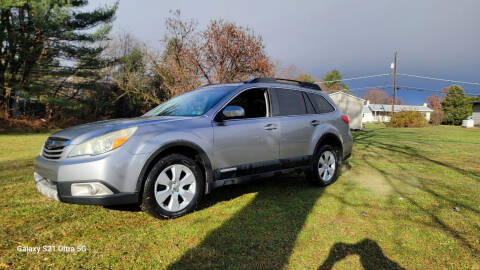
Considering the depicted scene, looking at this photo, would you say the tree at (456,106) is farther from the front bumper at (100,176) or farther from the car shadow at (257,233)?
the front bumper at (100,176)

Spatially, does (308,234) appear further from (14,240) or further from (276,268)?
(14,240)

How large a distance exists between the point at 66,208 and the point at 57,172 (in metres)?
1.11

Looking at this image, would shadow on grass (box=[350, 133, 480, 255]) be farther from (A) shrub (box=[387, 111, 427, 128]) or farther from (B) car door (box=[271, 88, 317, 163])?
(A) shrub (box=[387, 111, 427, 128])

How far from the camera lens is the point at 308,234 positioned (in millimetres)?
3035

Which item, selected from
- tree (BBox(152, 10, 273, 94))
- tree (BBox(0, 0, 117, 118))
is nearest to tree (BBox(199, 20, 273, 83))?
tree (BBox(152, 10, 273, 94))

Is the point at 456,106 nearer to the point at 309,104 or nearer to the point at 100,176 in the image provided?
the point at 309,104

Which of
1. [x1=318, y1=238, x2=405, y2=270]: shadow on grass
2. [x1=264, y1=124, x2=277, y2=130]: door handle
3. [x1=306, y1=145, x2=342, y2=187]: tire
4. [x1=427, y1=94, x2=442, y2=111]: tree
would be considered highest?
[x1=427, y1=94, x2=442, y2=111]: tree

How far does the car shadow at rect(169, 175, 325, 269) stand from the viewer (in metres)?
2.47

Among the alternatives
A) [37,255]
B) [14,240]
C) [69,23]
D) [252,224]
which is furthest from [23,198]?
[69,23]

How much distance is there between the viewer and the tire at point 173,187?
320 cm

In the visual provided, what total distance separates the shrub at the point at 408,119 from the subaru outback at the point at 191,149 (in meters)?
35.1

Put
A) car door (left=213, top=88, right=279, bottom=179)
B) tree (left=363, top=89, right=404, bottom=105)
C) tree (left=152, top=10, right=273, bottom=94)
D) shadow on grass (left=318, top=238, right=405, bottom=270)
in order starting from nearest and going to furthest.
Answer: shadow on grass (left=318, top=238, right=405, bottom=270) < car door (left=213, top=88, right=279, bottom=179) < tree (left=152, top=10, right=273, bottom=94) < tree (left=363, top=89, right=404, bottom=105)

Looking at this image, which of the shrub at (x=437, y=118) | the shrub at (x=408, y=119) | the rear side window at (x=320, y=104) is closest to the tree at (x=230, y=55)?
the rear side window at (x=320, y=104)

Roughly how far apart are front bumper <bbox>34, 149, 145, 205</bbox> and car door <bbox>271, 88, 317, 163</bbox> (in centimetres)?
217
